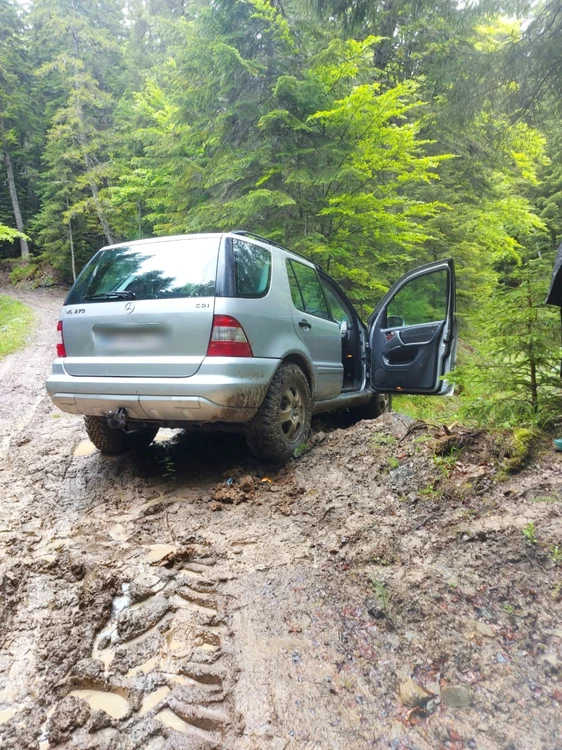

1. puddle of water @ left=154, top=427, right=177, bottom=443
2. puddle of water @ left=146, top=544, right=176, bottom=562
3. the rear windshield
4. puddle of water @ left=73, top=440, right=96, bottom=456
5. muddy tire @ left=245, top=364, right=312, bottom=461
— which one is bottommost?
puddle of water @ left=73, top=440, right=96, bottom=456

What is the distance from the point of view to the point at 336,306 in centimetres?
545

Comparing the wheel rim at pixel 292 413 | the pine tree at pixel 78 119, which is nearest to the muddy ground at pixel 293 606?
the wheel rim at pixel 292 413

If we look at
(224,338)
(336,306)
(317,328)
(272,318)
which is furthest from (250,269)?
(336,306)

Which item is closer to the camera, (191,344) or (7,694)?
(7,694)

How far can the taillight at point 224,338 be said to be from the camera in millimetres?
3156

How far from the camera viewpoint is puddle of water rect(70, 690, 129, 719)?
1539mm

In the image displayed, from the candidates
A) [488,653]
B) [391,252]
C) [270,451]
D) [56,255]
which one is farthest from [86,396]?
[56,255]

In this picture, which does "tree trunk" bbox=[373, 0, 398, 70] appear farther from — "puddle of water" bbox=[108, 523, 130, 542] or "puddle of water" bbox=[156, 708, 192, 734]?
"puddle of water" bbox=[156, 708, 192, 734]

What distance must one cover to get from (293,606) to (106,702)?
846 mm

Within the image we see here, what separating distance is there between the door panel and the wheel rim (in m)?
0.42

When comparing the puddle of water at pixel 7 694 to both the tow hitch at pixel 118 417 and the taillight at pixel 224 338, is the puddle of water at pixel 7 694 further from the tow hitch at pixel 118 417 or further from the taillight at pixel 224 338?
the taillight at pixel 224 338

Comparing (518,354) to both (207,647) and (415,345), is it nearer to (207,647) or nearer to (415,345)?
(415,345)

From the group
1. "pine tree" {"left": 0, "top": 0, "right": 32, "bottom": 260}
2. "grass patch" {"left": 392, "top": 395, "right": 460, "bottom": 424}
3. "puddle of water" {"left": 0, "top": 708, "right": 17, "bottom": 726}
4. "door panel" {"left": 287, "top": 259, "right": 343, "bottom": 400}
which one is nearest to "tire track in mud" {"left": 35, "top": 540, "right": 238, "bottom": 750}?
"puddle of water" {"left": 0, "top": 708, "right": 17, "bottom": 726}

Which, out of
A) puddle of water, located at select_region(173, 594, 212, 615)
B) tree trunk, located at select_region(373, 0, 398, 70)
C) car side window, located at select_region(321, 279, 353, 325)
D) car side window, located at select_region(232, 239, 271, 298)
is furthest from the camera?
tree trunk, located at select_region(373, 0, 398, 70)
